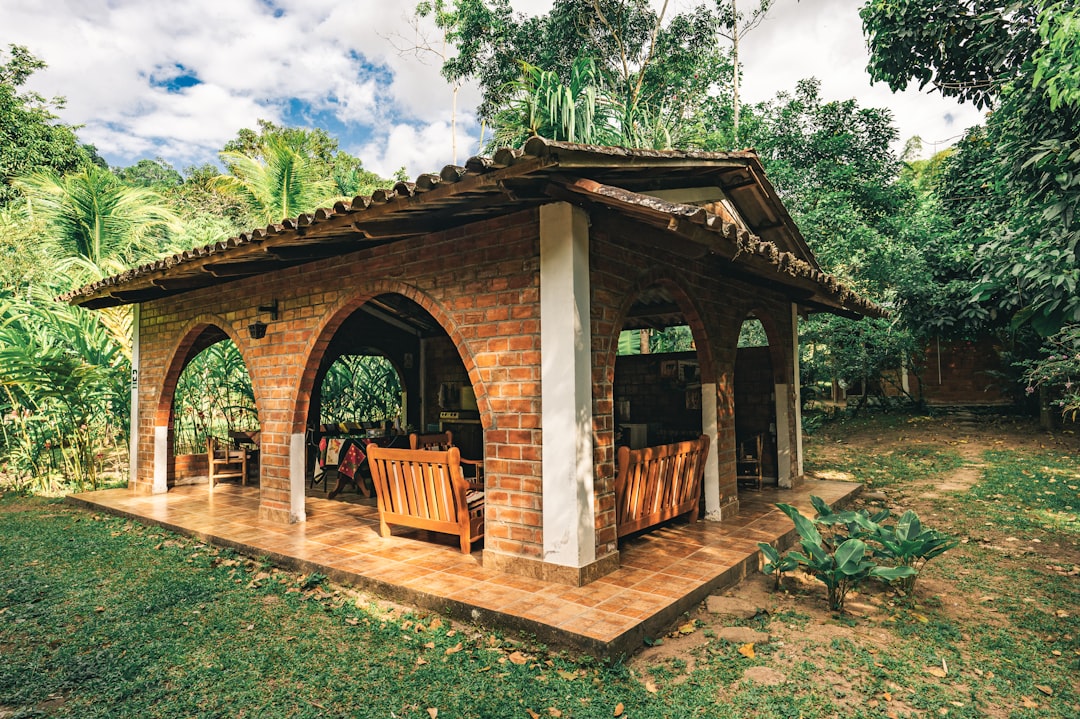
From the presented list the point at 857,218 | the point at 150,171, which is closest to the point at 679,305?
the point at 857,218

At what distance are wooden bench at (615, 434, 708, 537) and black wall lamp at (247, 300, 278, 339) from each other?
402 cm

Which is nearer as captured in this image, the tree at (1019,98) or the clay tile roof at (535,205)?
the clay tile roof at (535,205)

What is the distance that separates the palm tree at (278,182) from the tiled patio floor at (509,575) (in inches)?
358

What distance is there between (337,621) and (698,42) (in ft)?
57.1

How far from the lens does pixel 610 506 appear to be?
171 inches

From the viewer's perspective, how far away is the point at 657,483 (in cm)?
521

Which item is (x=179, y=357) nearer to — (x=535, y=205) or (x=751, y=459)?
(x=535, y=205)

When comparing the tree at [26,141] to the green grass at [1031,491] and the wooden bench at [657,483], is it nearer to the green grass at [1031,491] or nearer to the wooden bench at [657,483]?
the wooden bench at [657,483]

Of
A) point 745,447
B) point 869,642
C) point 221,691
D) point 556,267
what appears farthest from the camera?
point 745,447

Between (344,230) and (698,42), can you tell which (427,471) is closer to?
(344,230)

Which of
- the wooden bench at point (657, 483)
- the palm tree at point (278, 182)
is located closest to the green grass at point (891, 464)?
the wooden bench at point (657, 483)

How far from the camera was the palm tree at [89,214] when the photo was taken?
1082 centimetres

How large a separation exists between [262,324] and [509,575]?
13.1ft

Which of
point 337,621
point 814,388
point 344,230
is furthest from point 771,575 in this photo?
point 814,388
